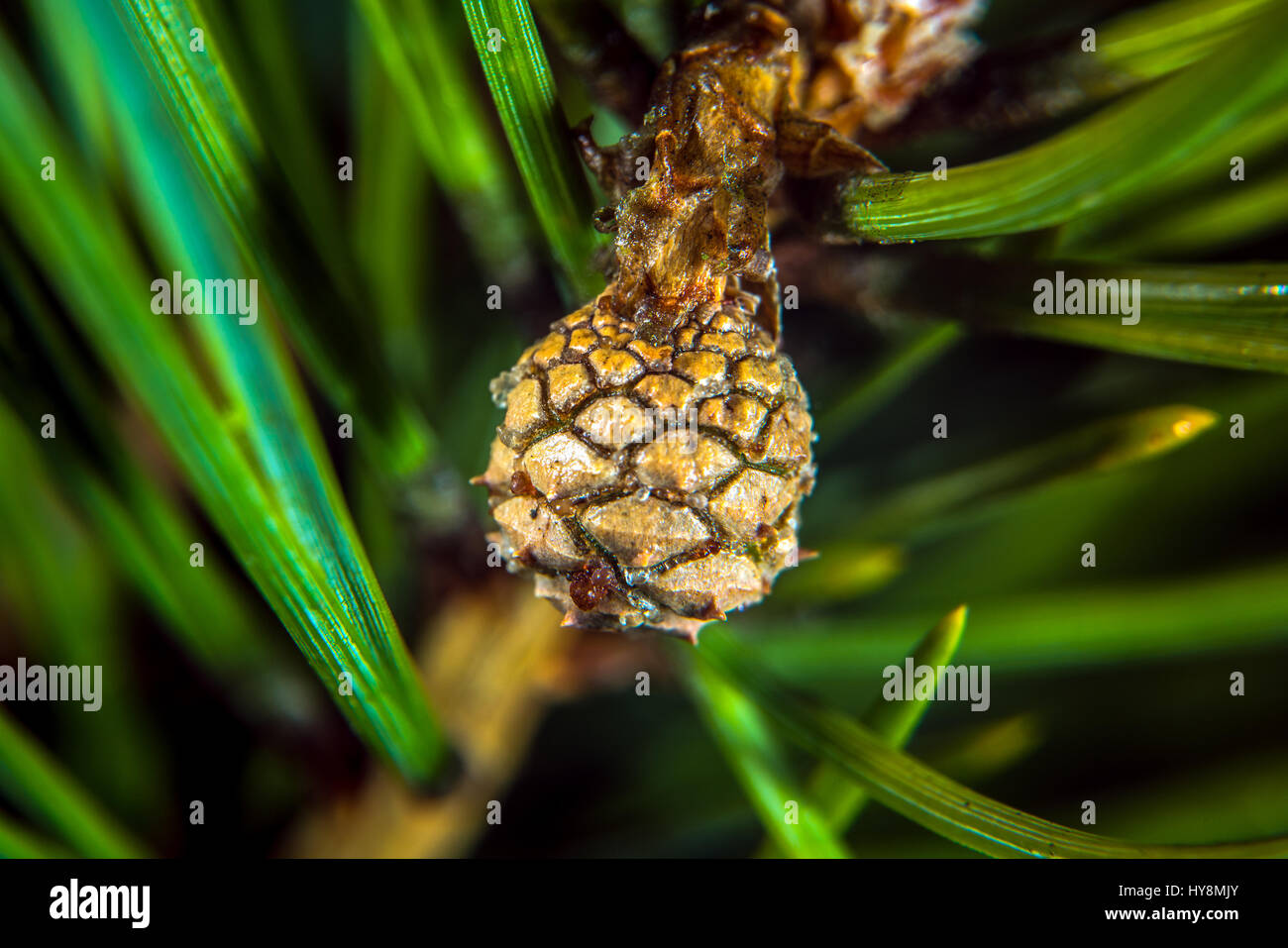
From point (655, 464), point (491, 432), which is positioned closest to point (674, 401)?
point (655, 464)

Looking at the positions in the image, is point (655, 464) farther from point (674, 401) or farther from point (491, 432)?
point (491, 432)
